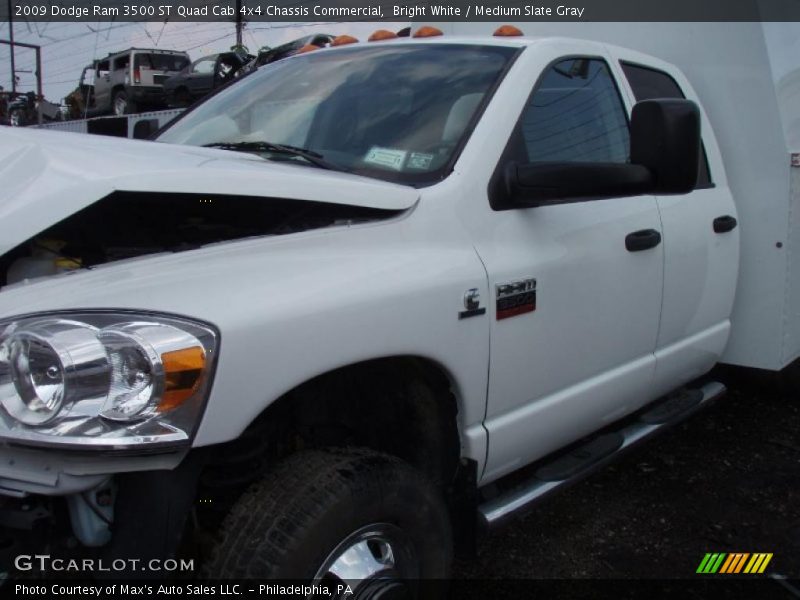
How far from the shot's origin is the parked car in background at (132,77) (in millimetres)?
24078

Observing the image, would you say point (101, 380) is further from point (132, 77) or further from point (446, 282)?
point (132, 77)

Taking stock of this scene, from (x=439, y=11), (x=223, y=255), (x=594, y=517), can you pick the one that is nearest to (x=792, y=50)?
(x=439, y=11)

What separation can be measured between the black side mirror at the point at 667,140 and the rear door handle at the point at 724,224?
1089 millimetres

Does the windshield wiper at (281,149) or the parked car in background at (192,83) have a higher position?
the parked car in background at (192,83)

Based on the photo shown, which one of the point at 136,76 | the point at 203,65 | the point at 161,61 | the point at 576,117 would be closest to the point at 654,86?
the point at 576,117

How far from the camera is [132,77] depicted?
24.6 metres

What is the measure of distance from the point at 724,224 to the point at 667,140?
4.23 feet

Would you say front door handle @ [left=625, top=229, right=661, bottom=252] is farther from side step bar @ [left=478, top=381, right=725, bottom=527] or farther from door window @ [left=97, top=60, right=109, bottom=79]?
door window @ [left=97, top=60, right=109, bottom=79]

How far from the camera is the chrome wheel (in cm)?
189

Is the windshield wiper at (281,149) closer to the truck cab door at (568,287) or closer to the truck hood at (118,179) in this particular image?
the truck hood at (118,179)

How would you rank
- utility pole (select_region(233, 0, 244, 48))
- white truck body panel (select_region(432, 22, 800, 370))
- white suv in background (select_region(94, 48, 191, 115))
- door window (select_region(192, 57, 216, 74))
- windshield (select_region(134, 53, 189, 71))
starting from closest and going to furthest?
white truck body panel (select_region(432, 22, 800, 370)) < door window (select_region(192, 57, 216, 74)) < utility pole (select_region(233, 0, 244, 48)) < white suv in background (select_region(94, 48, 191, 115)) < windshield (select_region(134, 53, 189, 71))

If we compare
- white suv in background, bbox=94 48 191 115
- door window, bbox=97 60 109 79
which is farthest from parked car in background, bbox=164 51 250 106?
door window, bbox=97 60 109 79

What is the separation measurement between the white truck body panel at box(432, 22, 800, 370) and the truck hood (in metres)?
2.20

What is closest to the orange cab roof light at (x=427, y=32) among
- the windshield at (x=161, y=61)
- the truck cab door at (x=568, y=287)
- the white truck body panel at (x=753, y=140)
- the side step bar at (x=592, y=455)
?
the truck cab door at (x=568, y=287)
